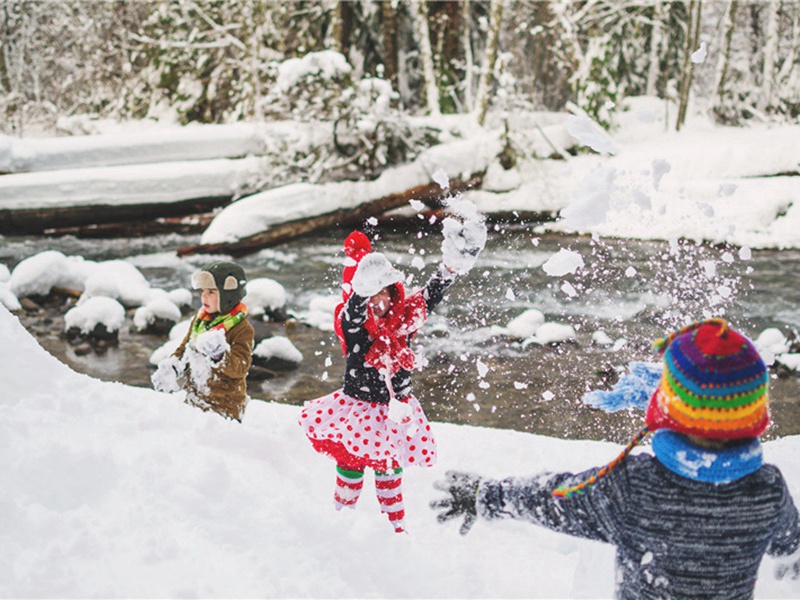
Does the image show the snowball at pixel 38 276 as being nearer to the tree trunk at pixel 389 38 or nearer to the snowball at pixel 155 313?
the snowball at pixel 155 313

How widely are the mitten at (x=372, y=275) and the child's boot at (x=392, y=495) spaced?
2.82 feet

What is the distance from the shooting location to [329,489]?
326 cm

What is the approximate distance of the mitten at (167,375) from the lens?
360 cm

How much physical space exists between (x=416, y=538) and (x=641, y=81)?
79.3 feet

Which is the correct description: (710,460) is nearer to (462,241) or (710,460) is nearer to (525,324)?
(462,241)

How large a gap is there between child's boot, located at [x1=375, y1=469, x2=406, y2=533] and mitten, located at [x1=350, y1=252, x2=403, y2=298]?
86 centimetres

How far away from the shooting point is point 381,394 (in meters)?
2.96

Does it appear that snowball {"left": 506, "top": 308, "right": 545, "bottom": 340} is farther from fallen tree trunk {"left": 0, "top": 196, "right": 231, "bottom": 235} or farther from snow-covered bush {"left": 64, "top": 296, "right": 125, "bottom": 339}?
fallen tree trunk {"left": 0, "top": 196, "right": 231, "bottom": 235}

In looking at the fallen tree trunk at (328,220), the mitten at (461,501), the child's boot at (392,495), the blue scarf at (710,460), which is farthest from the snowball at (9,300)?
the blue scarf at (710,460)

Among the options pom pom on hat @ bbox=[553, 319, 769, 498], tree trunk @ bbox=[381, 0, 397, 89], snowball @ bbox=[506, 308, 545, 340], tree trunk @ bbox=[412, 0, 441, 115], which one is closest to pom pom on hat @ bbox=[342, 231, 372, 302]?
pom pom on hat @ bbox=[553, 319, 769, 498]

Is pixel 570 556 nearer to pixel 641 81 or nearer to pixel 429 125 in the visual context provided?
pixel 429 125

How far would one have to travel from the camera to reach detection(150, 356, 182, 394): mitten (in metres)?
3.60

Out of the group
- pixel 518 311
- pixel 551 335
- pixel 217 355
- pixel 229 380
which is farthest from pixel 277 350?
pixel 217 355

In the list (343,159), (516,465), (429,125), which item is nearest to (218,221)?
(343,159)
